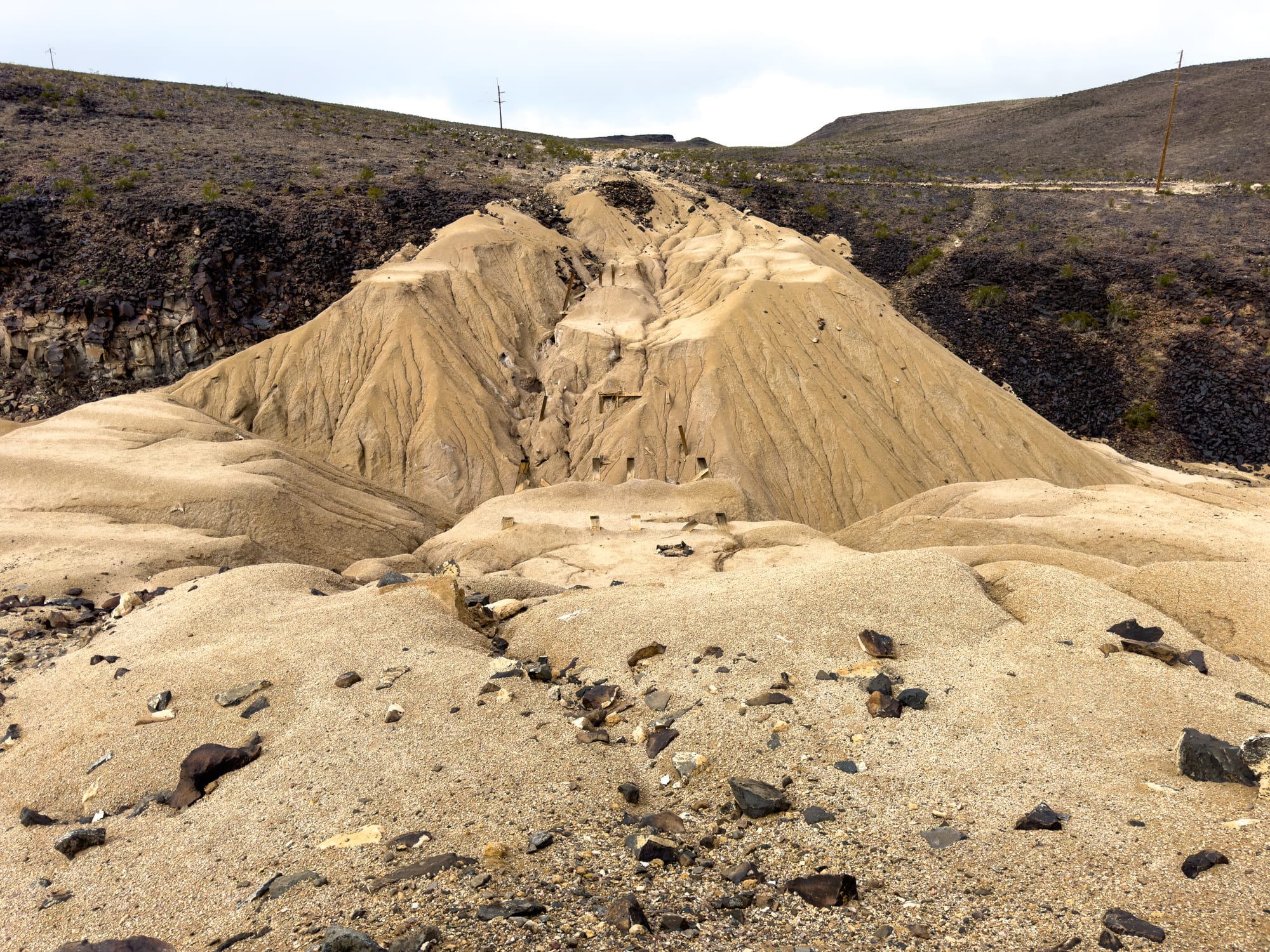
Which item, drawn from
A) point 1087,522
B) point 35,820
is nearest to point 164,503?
point 35,820

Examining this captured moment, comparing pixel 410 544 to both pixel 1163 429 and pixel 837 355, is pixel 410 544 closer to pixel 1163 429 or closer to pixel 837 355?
pixel 837 355

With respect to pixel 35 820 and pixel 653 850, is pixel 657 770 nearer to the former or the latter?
pixel 653 850

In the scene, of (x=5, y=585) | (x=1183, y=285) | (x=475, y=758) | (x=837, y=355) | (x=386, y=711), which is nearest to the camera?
(x=475, y=758)

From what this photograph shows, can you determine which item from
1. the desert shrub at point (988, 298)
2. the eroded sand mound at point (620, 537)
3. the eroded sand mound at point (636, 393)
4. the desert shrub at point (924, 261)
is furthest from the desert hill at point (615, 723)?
the desert shrub at point (924, 261)

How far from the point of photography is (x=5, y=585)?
33.2ft

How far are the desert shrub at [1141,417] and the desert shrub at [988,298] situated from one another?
7115 mm

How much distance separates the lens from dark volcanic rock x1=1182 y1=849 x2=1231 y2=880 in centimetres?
359

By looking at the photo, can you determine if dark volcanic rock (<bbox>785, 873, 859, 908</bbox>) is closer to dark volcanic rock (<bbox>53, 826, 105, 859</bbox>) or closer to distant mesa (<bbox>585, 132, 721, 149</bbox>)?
dark volcanic rock (<bbox>53, 826, 105, 859</bbox>)

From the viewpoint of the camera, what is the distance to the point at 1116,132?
62.2 metres

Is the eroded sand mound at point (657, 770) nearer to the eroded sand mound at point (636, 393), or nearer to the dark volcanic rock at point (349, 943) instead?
the dark volcanic rock at point (349, 943)

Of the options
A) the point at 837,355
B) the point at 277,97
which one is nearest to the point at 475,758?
the point at 837,355

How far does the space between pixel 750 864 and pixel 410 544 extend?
13.6 metres

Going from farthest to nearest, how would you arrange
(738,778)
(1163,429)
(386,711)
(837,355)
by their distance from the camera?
(1163,429)
(837,355)
(386,711)
(738,778)

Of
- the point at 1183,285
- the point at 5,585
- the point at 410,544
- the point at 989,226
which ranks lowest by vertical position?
the point at 410,544
